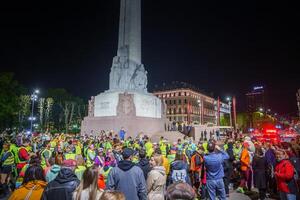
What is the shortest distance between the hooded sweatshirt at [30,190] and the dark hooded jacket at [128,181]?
1.33 metres

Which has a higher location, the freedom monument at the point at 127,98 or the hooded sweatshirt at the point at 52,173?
the freedom monument at the point at 127,98

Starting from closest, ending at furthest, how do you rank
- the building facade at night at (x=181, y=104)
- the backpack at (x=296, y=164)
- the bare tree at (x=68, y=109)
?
the backpack at (x=296, y=164) → the bare tree at (x=68, y=109) → the building facade at night at (x=181, y=104)

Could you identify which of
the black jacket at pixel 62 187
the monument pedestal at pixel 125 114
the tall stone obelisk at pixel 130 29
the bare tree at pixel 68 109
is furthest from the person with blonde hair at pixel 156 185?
the bare tree at pixel 68 109

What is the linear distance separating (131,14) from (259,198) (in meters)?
26.5

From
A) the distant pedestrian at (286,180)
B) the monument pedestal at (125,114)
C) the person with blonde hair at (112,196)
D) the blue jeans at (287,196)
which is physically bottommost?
the blue jeans at (287,196)

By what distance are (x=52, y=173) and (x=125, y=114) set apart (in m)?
20.9

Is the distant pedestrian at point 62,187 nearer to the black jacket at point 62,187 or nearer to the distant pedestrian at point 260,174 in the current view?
the black jacket at point 62,187

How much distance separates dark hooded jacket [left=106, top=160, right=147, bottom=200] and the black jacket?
3.06 feet

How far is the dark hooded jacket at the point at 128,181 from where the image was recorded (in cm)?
480

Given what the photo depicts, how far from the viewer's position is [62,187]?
13.1 ft

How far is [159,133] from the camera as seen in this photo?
2869cm

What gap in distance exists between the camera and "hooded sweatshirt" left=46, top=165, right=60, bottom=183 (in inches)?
238

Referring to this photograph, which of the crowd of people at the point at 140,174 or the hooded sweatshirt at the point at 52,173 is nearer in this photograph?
the crowd of people at the point at 140,174

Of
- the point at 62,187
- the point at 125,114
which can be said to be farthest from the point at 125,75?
the point at 62,187
